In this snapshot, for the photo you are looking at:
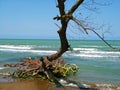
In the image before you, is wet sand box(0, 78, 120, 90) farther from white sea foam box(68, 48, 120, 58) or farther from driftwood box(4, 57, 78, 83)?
white sea foam box(68, 48, 120, 58)

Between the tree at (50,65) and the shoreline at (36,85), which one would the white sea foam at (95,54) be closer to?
the tree at (50,65)

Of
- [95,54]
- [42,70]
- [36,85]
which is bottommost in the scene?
[95,54]

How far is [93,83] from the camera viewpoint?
13.1 metres

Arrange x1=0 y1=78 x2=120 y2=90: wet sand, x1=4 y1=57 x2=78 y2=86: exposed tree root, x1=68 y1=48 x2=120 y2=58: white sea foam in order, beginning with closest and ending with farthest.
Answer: x1=0 y1=78 x2=120 y2=90: wet sand, x1=4 y1=57 x2=78 y2=86: exposed tree root, x1=68 y1=48 x2=120 y2=58: white sea foam

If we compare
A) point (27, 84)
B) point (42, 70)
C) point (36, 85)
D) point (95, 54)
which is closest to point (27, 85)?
point (27, 84)

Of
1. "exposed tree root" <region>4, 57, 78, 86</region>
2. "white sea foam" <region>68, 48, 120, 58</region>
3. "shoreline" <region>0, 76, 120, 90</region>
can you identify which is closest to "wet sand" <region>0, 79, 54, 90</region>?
"shoreline" <region>0, 76, 120, 90</region>

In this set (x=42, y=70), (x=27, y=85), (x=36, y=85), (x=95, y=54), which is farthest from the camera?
(x=95, y=54)

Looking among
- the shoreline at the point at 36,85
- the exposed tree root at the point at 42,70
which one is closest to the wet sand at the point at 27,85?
the shoreline at the point at 36,85

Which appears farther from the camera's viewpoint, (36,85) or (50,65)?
(50,65)

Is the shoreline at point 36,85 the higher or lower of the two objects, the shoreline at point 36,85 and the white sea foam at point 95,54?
the higher

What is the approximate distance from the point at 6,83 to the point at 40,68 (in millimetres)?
2226

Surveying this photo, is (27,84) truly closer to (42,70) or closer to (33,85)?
(33,85)

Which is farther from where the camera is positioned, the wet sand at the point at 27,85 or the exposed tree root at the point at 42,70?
the exposed tree root at the point at 42,70

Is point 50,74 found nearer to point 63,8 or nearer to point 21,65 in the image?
point 21,65
